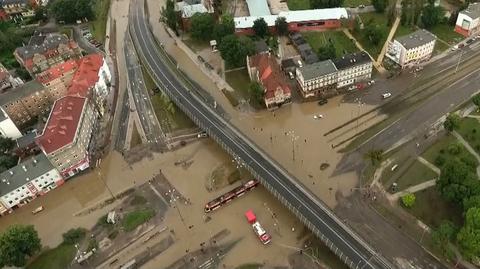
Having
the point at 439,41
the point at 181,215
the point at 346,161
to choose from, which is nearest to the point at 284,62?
the point at 346,161

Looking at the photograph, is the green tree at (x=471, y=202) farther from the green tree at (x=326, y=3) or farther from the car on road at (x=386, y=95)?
the green tree at (x=326, y=3)

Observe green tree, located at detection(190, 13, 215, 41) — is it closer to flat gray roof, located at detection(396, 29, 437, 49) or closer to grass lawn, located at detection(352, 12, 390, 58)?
grass lawn, located at detection(352, 12, 390, 58)

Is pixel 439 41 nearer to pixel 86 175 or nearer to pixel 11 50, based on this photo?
pixel 86 175

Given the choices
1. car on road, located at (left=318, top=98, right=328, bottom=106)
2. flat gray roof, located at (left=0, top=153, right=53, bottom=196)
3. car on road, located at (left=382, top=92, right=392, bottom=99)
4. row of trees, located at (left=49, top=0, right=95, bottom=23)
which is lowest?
car on road, located at (left=382, top=92, right=392, bottom=99)

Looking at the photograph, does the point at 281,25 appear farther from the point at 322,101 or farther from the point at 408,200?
the point at 408,200

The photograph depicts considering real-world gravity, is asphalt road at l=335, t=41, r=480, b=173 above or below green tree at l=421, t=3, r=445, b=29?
below

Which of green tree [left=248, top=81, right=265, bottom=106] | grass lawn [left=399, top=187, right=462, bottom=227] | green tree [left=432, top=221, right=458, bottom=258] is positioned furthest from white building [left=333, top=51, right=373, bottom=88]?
green tree [left=432, top=221, right=458, bottom=258]
